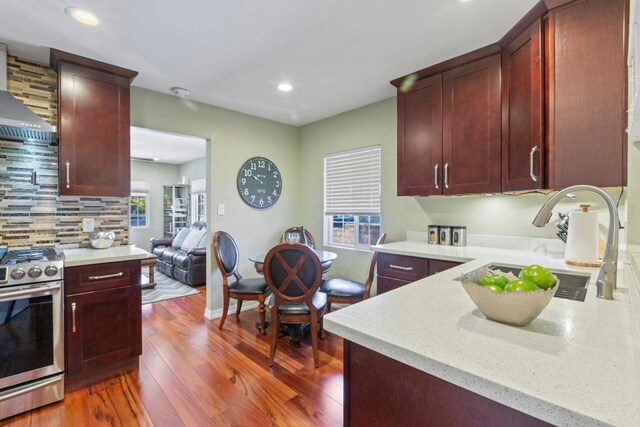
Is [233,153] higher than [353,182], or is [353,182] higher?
[233,153]

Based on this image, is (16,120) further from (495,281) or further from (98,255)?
(495,281)

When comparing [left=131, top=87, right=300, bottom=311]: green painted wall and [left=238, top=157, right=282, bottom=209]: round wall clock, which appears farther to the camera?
[left=238, top=157, right=282, bottom=209]: round wall clock

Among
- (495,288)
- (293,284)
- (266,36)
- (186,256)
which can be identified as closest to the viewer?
(495,288)

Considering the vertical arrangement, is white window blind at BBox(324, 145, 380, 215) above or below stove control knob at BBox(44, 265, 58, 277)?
above

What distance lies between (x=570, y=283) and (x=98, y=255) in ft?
9.78

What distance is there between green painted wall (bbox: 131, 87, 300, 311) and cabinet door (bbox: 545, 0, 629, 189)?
9.80ft

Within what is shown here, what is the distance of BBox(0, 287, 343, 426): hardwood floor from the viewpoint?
5.98ft

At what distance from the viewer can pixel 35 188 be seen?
2.43m

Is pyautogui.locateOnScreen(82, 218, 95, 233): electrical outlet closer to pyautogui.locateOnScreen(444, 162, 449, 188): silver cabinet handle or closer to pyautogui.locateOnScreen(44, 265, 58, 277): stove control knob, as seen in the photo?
pyautogui.locateOnScreen(44, 265, 58, 277): stove control knob

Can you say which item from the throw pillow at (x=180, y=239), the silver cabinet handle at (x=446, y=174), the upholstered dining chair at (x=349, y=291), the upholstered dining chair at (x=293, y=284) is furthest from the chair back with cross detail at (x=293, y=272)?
the throw pillow at (x=180, y=239)

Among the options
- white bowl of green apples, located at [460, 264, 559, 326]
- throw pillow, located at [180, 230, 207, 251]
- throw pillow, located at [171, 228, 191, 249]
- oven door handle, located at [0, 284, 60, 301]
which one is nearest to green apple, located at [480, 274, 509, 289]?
white bowl of green apples, located at [460, 264, 559, 326]

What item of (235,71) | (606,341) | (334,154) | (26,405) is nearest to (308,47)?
(235,71)

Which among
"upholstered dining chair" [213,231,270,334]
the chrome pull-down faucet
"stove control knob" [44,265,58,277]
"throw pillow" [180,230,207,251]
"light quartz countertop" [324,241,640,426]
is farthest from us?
"throw pillow" [180,230,207,251]

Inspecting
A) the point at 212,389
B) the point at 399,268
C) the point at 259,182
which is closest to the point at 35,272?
the point at 212,389
